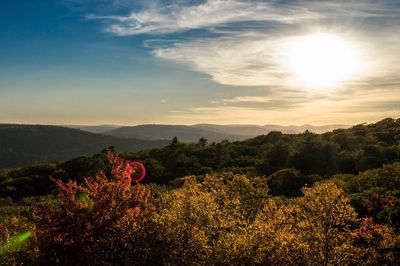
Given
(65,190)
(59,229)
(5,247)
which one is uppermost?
(65,190)

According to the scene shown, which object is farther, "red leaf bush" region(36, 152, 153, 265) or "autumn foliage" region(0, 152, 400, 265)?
"red leaf bush" region(36, 152, 153, 265)

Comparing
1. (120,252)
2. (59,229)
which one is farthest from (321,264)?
(59,229)

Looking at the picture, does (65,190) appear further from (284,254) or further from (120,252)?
(284,254)

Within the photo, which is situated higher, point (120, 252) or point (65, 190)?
point (65, 190)

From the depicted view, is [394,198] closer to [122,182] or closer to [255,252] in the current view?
[255,252]

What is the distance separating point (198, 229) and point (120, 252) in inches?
125

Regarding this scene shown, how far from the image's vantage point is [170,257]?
51.1 ft

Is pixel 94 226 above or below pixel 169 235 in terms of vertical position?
above

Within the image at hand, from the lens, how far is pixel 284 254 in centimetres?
1630

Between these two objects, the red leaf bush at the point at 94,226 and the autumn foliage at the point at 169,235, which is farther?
the red leaf bush at the point at 94,226

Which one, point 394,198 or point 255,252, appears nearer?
point 255,252

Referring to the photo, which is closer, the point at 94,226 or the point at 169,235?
the point at 169,235

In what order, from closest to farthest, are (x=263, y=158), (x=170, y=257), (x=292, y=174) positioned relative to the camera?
(x=170, y=257) → (x=292, y=174) → (x=263, y=158)

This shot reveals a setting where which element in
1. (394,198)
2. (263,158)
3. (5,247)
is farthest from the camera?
(263,158)
